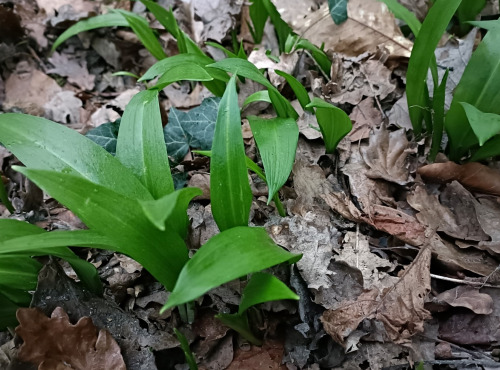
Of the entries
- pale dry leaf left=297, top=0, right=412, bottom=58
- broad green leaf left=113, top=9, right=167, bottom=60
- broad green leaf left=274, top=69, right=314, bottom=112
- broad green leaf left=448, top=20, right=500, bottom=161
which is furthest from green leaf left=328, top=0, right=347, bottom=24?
broad green leaf left=113, top=9, right=167, bottom=60

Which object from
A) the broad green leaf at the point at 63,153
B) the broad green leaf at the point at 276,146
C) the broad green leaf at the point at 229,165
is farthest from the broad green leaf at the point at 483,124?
the broad green leaf at the point at 63,153

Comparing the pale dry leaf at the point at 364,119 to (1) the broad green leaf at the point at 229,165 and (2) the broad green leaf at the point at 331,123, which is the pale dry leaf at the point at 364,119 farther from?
(1) the broad green leaf at the point at 229,165

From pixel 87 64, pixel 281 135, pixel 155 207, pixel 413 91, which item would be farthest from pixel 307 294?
pixel 87 64

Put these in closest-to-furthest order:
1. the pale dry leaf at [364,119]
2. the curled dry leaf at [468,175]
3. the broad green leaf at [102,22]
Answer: the curled dry leaf at [468,175]
the pale dry leaf at [364,119]
the broad green leaf at [102,22]

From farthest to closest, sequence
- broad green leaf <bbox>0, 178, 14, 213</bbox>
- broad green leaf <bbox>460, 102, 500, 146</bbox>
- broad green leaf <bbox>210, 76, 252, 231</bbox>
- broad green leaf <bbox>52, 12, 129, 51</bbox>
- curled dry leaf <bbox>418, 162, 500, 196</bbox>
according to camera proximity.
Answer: broad green leaf <bbox>52, 12, 129, 51</bbox> → broad green leaf <bbox>0, 178, 14, 213</bbox> → curled dry leaf <bbox>418, 162, 500, 196</bbox> → broad green leaf <bbox>460, 102, 500, 146</bbox> → broad green leaf <bbox>210, 76, 252, 231</bbox>

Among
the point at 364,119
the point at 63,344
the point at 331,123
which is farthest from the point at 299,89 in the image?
the point at 63,344

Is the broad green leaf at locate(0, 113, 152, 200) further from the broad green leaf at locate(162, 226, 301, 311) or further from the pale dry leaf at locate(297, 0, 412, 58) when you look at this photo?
the pale dry leaf at locate(297, 0, 412, 58)

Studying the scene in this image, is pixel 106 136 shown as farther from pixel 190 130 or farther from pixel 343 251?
pixel 343 251
